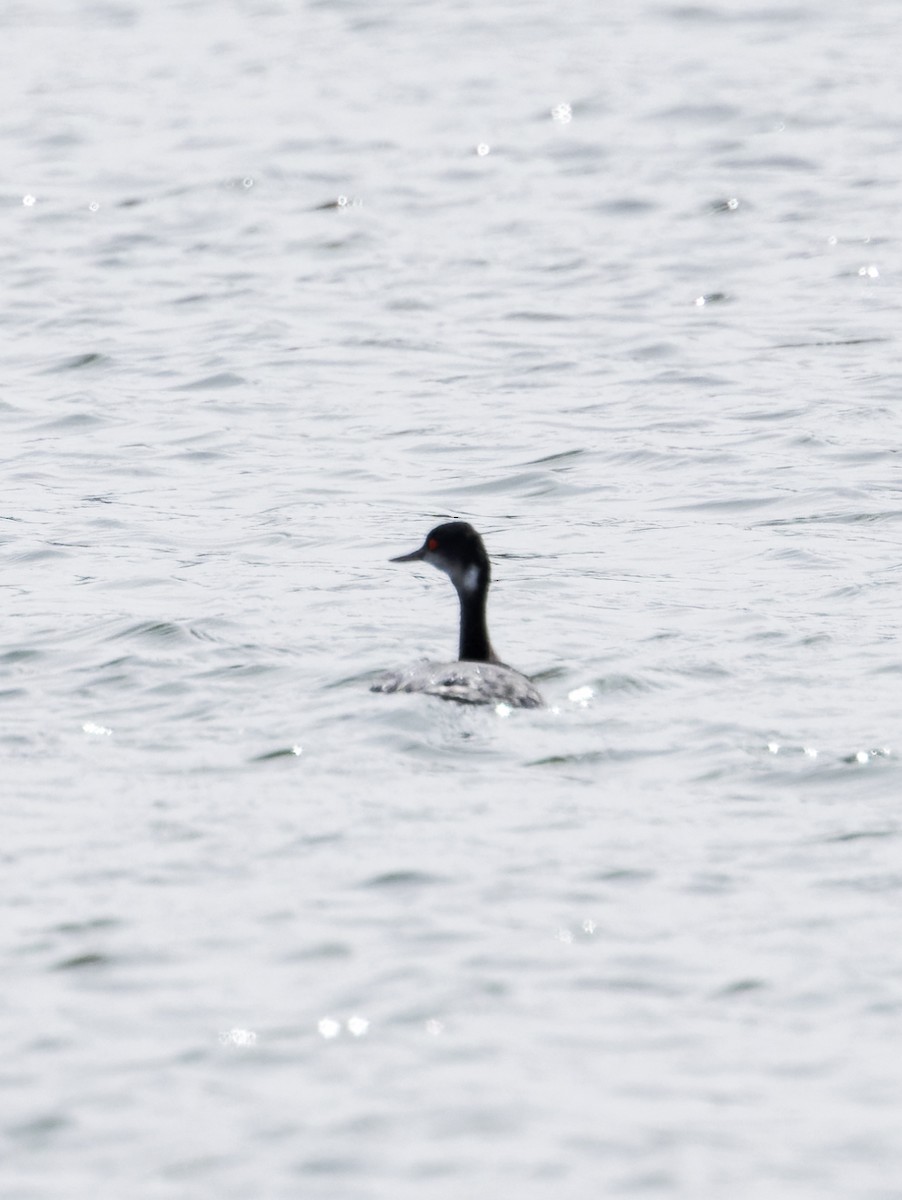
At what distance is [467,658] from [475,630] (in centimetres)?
16

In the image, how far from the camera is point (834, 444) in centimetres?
1812

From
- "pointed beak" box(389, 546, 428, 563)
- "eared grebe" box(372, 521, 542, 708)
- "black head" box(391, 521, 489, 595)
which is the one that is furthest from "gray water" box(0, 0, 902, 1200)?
"black head" box(391, 521, 489, 595)

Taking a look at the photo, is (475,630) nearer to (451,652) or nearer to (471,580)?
(471,580)

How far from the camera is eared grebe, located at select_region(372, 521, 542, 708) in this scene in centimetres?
1174

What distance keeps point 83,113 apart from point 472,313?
38.9 feet

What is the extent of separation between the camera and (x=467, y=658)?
12570mm

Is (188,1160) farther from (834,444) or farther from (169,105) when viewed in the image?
(169,105)

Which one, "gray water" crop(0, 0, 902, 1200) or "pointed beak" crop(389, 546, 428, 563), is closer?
"gray water" crop(0, 0, 902, 1200)

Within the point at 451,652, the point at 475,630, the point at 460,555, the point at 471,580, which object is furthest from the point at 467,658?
the point at 451,652

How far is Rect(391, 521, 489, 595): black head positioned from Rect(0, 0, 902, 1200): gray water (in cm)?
62

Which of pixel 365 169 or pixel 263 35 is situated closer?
pixel 365 169

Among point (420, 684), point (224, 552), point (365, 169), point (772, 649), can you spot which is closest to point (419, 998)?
point (420, 684)

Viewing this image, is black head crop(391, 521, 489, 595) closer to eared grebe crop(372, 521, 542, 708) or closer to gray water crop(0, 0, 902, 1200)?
eared grebe crop(372, 521, 542, 708)

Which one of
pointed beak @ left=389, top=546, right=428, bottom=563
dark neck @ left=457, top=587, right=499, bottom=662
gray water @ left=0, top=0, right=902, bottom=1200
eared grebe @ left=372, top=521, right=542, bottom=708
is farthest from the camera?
pointed beak @ left=389, top=546, right=428, bottom=563
